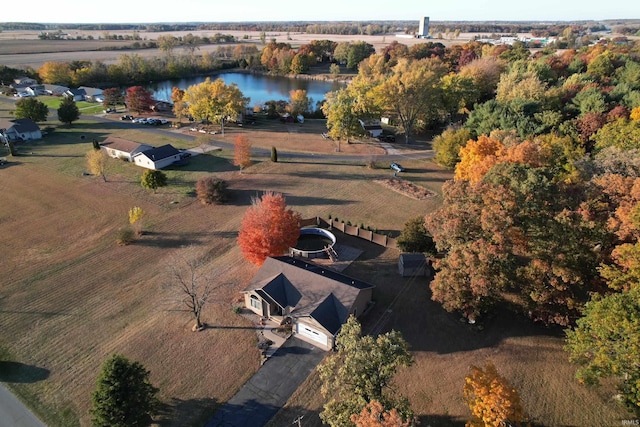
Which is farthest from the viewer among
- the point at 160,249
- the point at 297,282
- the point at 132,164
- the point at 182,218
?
the point at 132,164

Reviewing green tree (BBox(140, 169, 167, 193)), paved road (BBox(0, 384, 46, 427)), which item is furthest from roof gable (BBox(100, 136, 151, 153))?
paved road (BBox(0, 384, 46, 427))

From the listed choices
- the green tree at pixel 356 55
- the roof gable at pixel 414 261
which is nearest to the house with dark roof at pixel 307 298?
the roof gable at pixel 414 261

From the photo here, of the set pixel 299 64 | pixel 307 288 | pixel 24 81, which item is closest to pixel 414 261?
pixel 307 288

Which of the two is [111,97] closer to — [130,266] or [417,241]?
[130,266]

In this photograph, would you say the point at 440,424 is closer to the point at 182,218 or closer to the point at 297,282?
the point at 297,282

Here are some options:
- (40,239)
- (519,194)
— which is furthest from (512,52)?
(40,239)
